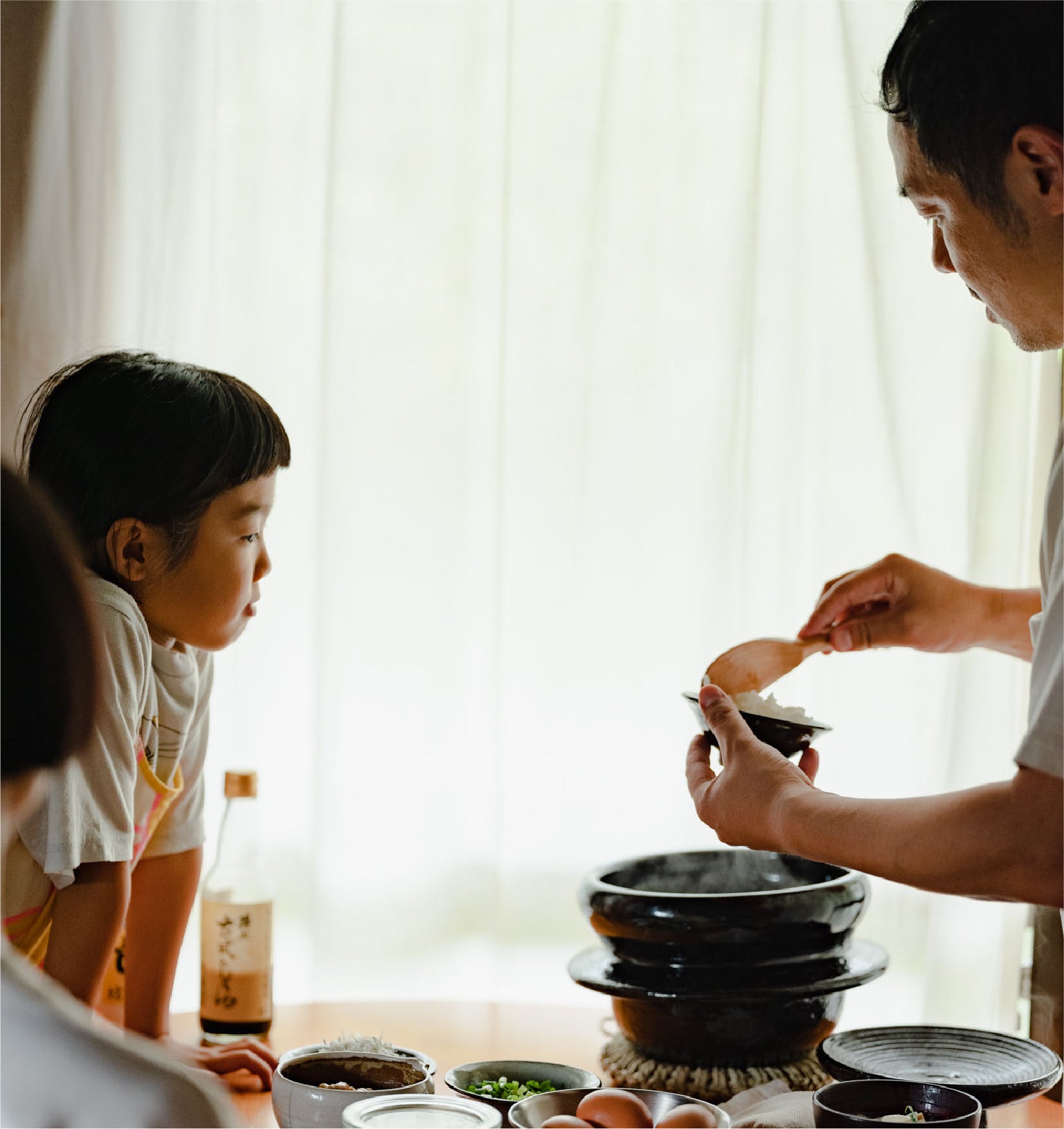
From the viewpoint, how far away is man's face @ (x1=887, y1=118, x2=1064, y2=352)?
3.07ft


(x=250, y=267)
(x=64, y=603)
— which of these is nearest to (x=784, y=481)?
(x=250, y=267)

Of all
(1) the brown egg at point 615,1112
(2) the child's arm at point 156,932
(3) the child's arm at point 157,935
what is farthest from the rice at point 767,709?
(2) the child's arm at point 156,932

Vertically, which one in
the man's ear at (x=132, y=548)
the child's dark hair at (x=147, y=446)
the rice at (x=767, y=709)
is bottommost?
the rice at (x=767, y=709)

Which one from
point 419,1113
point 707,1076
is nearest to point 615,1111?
point 419,1113

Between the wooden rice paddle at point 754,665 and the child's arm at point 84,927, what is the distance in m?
0.57

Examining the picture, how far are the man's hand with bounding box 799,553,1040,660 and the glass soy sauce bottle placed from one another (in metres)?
0.63

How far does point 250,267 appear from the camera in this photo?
1.91 meters

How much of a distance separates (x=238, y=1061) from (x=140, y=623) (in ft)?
1.35

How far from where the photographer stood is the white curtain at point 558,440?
1920 mm

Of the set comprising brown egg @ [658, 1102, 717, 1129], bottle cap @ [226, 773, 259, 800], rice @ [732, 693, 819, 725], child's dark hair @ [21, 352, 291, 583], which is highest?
child's dark hair @ [21, 352, 291, 583]

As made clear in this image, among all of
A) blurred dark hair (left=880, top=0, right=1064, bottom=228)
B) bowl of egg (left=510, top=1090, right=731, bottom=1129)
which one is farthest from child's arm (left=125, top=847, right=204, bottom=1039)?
blurred dark hair (left=880, top=0, right=1064, bottom=228)

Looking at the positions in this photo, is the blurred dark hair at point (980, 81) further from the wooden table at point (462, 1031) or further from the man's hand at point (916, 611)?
the wooden table at point (462, 1031)

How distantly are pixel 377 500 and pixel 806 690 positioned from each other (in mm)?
705

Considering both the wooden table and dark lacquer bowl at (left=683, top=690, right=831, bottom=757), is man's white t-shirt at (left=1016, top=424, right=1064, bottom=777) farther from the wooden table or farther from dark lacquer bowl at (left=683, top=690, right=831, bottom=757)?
the wooden table
